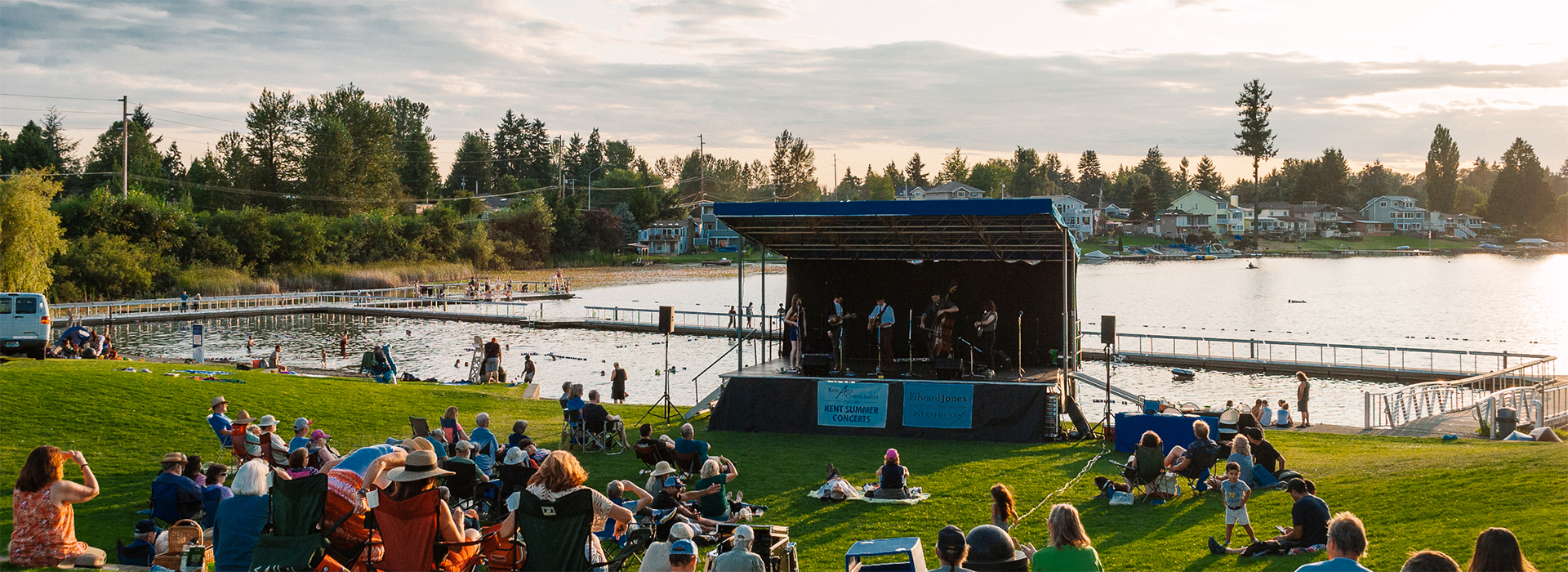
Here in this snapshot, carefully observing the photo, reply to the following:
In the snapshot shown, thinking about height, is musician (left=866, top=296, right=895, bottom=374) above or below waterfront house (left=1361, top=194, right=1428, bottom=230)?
below

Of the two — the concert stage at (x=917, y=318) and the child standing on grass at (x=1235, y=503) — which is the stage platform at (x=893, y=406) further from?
the child standing on grass at (x=1235, y=503)

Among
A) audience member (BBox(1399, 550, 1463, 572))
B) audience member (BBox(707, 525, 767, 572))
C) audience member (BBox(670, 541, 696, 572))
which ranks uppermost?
audience member (BBox(1399, 550, 1463, 572))

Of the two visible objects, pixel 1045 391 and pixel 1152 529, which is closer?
pixel 1152 529

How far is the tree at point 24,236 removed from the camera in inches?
1462

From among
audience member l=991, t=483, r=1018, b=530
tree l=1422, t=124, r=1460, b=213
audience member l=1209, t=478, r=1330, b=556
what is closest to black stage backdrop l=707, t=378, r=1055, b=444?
audience member l=1209, t=478, r=1330, b=556

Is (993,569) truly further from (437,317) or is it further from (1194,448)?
(437,317)

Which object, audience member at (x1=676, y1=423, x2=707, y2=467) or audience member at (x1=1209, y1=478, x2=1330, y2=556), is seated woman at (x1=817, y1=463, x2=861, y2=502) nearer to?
audience member at (x1=676, y1=423, x2=707, y2=467)

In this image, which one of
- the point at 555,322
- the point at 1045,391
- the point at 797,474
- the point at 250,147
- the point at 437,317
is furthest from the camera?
the point at 250,147

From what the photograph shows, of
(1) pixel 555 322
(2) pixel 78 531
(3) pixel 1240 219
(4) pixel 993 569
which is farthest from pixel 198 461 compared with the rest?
(3) pixel 1240 219

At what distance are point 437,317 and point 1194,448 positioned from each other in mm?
43028

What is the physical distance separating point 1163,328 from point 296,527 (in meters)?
41.4

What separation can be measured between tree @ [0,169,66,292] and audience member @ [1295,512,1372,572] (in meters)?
43.7

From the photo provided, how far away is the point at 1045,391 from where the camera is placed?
1489 cm

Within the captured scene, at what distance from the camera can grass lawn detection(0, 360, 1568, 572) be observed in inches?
338
